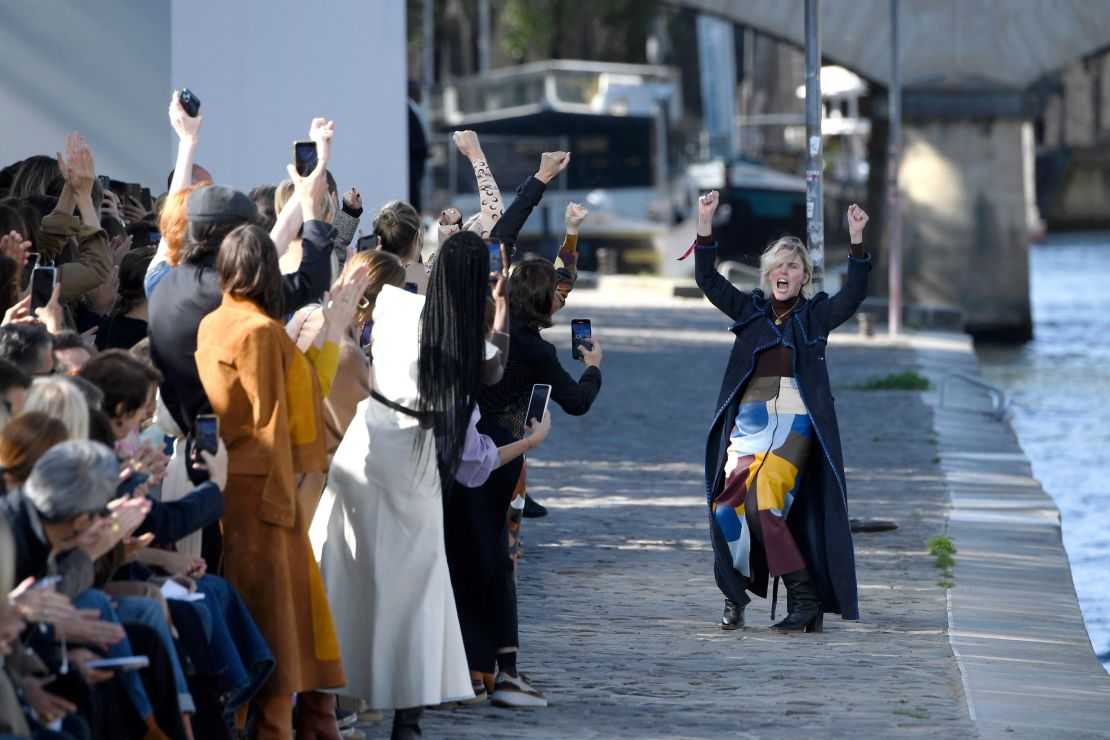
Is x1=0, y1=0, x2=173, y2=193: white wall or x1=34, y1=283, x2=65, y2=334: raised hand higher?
x1=0, y1=0, x2=173, y2=193: white wall

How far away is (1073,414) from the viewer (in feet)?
68.9

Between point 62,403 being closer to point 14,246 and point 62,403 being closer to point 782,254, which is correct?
point 14,246

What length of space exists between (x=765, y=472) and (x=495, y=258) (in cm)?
208

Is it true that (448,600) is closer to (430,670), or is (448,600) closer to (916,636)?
(430,670)

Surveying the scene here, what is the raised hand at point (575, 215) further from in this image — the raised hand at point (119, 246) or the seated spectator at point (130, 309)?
the seated spectator at point (130, 309)

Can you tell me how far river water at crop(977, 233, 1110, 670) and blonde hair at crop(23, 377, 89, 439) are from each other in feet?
18.3

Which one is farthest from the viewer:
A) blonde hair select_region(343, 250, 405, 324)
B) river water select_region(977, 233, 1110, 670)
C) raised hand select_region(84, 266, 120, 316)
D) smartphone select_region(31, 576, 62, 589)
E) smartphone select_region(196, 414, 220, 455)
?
river water select_region(977, 233, 1110, 670)

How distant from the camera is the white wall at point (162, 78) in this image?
11.4 metres

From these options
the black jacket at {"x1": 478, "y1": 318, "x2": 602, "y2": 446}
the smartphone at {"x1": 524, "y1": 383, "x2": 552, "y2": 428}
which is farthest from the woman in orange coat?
the black jacket at {"x1": 478, "y1": 318, "x2": 602, "y2": 446}

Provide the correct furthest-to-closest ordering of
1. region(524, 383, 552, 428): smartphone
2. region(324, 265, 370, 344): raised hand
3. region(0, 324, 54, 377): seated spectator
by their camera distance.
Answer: region(524, 383, 552, 428): smartphone
region(324, 265, 370, 344): raised hand
region(0, 324, 54, 377): seated spectator

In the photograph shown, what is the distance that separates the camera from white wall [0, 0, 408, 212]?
37.5ft

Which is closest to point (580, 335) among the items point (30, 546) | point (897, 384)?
point (30, 546)

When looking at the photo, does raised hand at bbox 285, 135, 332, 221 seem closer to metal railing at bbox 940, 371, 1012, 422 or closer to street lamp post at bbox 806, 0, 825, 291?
street lamp post at bbox 806, 0, 825, 291

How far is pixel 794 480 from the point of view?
860 centimetres
